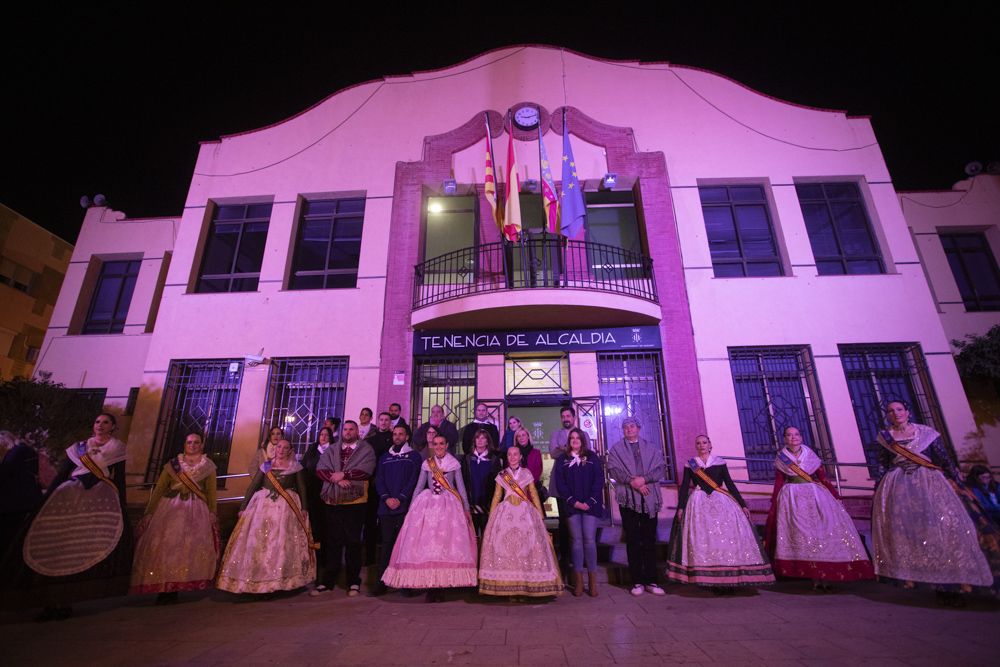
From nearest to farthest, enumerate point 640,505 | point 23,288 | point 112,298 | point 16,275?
point 640,505
point 112,298
point 16,275
point 23,288

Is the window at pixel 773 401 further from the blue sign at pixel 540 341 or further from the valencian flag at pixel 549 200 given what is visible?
the valencian flag at pixel 549 200

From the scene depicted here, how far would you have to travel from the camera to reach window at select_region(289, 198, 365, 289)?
10.4 meters

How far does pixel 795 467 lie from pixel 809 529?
26.6 inches

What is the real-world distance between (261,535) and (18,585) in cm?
205

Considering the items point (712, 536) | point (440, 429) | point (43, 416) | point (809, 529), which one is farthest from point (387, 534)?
point (43, 416)

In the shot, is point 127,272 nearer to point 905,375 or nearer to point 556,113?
point 556,113

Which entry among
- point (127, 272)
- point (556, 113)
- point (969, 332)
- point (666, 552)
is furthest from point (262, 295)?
point (969, 332)

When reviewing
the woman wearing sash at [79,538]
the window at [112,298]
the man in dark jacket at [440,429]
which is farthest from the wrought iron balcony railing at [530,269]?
the window at [112,298]

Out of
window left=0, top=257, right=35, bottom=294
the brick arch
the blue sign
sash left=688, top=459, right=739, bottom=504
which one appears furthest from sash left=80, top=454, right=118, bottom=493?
window left=0, top=257, right=35, bottom=294

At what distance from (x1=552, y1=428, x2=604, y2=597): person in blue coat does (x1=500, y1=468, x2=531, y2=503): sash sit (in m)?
0.45

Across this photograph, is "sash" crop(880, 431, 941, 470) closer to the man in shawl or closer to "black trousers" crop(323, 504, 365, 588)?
the man in shawl

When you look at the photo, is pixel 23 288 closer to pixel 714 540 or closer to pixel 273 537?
pixel 273 537

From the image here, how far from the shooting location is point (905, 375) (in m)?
9.02

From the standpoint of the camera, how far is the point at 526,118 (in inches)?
428
